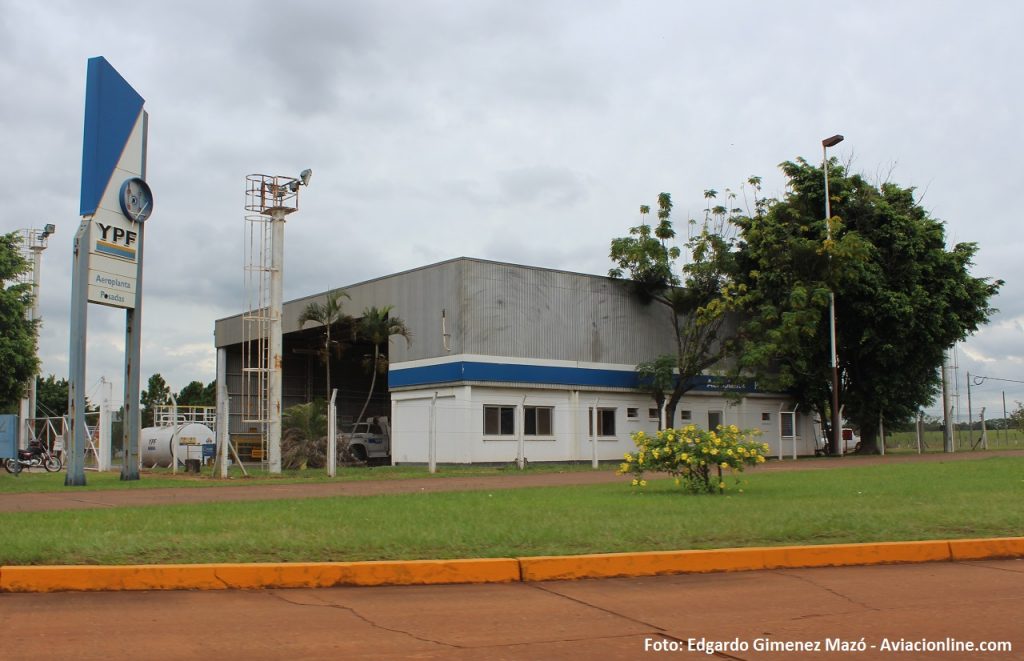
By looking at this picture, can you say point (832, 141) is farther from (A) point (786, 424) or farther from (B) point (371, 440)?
(B) point (371, 440)

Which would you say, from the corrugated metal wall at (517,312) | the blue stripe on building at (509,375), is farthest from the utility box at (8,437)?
the corrugated metal wall at (517,312)

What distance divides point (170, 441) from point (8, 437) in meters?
9.77

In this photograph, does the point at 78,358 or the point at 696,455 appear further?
the point at 78,358

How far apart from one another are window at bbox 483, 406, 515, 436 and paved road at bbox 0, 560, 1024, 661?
22.6 meters

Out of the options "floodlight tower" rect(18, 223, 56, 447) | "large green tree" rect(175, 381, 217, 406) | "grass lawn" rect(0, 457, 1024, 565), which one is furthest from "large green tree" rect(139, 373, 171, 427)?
"grass lawn" rect(0, 457, 1024, 565)

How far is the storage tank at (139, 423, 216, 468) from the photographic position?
1296 inches

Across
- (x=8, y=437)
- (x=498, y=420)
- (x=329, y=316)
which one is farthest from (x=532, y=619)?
(x=329, y=316)

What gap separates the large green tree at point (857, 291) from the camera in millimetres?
33438

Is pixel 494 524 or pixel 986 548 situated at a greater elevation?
pixel 494 524

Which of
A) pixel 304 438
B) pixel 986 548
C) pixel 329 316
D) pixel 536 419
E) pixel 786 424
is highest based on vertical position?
pixel 329 316

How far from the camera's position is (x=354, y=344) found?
141ft

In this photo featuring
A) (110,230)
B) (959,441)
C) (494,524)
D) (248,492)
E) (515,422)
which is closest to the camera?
(494,524)

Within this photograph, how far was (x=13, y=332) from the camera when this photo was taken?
111ft

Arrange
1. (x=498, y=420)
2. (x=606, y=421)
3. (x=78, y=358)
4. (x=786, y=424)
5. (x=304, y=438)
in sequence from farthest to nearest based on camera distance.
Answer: (x=786, y=424) < (x=606, y=421) < (x=498, y=420) < (x=304, y=438) < (x=78, y=358)
